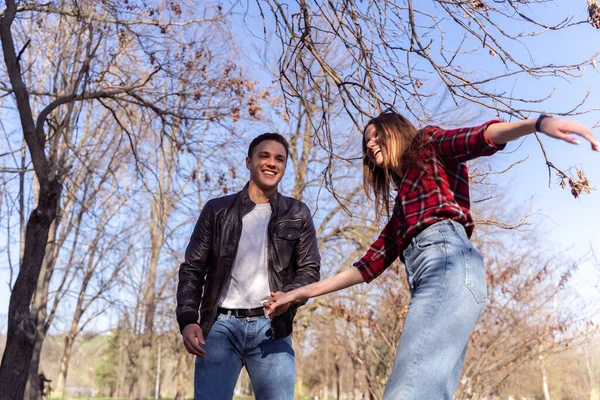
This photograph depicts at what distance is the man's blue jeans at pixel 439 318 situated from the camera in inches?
79.9

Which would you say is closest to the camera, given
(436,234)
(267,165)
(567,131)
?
(567,131)

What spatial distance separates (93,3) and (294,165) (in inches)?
349

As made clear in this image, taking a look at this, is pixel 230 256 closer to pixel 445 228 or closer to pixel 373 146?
pixel 373 146

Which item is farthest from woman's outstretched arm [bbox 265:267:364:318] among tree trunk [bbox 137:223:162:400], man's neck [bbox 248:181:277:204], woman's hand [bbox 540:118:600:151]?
tree trunk [bbox 137:223:162:400]

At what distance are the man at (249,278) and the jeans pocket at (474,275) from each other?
1.01 m

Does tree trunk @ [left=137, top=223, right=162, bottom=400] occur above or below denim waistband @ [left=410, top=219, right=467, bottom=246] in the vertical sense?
above

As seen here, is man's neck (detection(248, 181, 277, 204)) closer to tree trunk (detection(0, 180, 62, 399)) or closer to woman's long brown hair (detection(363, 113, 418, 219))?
woman's long brown hair (detection(363, 113, 418, 219))

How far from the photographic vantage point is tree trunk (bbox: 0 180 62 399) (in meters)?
6.93

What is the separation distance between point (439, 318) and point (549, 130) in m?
0.71

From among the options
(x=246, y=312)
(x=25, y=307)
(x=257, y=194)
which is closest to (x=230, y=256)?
(x=246, y=312)

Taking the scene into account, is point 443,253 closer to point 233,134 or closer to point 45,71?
point 233,134

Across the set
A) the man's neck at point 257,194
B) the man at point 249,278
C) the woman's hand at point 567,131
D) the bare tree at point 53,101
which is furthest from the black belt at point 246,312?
the bare tree at point 53,101

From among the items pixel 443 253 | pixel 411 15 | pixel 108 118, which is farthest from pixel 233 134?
pixel 108 118

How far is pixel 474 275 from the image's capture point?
212 cm
